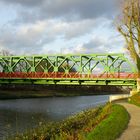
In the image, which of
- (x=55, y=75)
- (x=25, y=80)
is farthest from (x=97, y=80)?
(x=25, y=80)

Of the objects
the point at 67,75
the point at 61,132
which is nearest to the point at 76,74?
the point at 67,75

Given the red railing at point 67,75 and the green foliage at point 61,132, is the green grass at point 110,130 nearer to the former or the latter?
the green foliage at point 61,132

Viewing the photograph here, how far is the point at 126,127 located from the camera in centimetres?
1950

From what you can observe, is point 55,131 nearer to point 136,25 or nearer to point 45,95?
point 136,25

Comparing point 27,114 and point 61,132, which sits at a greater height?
point 61,132

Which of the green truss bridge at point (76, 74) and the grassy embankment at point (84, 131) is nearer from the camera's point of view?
the grassy embankment at point (84, 131)

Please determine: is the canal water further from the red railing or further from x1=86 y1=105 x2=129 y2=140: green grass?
x1=86 y1=105 x2=129 y2=140: green grass

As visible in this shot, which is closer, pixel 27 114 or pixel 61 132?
pixel 61 132

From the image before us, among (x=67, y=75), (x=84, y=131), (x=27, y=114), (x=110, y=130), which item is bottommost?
(x=27, y=114)

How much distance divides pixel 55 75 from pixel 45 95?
44.3 meters

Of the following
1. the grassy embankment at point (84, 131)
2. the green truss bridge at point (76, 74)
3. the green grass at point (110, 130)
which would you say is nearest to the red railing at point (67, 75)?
the green truss bridge at point (76, 74)

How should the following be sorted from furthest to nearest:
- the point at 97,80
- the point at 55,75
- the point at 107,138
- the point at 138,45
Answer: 1. the point at 55,75
2. the point at 97,80
3. the point at 138,45
4. the point at 107,138

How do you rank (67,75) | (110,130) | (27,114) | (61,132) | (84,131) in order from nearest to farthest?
1. (110,130)
2. (84,131)
3. (61,132)
4. (27,114)
5. (67,75)

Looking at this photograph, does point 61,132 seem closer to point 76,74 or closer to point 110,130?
point 110,130
